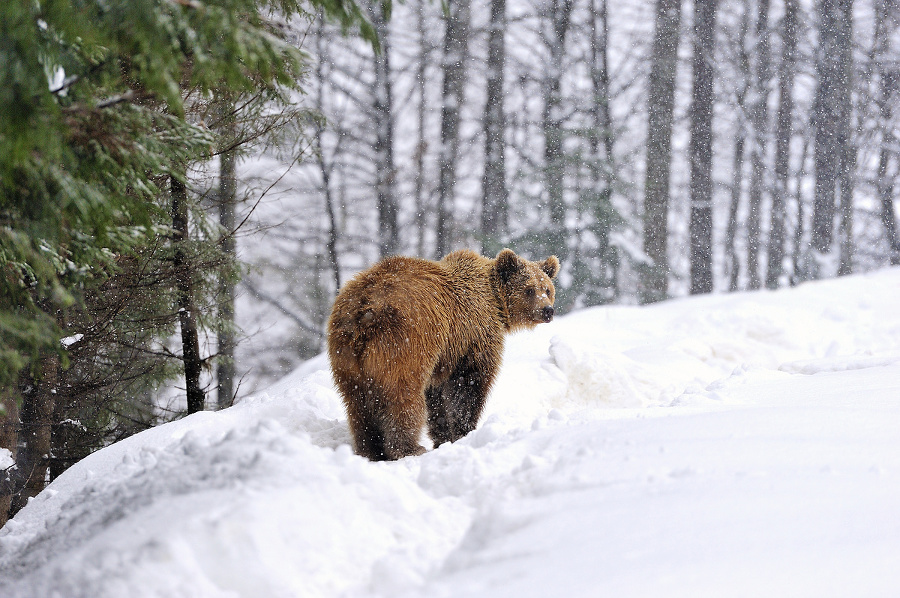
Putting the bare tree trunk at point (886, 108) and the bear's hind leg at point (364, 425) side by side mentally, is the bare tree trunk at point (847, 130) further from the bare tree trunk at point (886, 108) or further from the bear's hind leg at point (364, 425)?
the bear's hind leg at point (364, 425)

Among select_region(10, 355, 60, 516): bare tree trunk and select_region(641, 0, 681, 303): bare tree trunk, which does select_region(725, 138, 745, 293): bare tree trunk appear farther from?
select_region(10, 355, 60, 516): bare tree trunk

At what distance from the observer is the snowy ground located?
1874mm

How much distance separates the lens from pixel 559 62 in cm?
1617

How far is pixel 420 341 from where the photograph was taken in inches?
177

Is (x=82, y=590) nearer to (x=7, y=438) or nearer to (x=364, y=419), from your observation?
(x=364, y=419)

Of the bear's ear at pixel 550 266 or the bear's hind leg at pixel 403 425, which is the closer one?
the bear's hind leg at pixel 403 425

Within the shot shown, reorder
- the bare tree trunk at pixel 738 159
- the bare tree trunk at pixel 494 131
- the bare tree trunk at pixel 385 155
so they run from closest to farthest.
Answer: the bare tree trunk at pixel 494 131 < the bare tree trunk at pixel 385 155 < the bare tree trunk at pixel 738 159

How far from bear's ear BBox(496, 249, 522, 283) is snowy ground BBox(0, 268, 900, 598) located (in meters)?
2.10

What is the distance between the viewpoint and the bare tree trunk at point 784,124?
17531 millimetres

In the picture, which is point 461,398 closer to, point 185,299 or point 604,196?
point 185,299

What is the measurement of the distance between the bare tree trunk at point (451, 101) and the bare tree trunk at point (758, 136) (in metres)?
8.61

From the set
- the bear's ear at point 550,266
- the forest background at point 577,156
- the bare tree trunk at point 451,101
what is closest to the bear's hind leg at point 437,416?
the bear's ear at point 550,266

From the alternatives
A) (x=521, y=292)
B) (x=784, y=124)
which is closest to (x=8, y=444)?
(x=521, y=292)

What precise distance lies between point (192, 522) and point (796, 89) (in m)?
21.6
